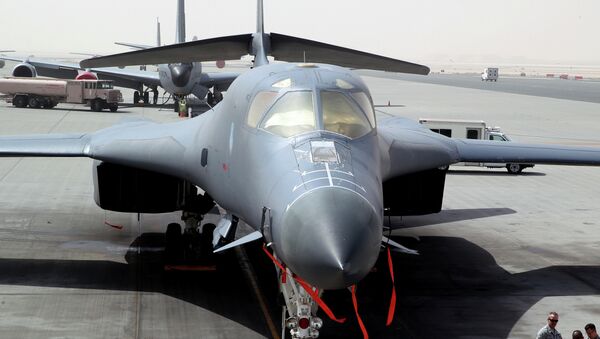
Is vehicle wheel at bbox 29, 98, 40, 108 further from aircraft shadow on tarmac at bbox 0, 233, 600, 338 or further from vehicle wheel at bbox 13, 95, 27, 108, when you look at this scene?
aircraft shadow on tarmac at bbox 0, 233, 600, 338

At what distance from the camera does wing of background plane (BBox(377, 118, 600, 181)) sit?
1495 cm

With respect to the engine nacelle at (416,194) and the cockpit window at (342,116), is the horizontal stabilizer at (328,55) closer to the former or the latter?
the engine nacelle at (416,194)

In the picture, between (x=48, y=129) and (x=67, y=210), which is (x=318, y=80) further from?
(x=48, y=129)

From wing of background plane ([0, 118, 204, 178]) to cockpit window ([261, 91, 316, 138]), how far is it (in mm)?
3506

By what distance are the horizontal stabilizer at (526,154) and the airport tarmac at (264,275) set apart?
6.76 feet

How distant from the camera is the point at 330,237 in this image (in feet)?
31.0

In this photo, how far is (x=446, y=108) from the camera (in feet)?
234

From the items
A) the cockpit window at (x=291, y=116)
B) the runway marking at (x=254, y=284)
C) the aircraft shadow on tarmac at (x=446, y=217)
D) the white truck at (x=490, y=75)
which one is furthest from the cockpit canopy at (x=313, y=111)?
the white truck at (x=490, y=75)

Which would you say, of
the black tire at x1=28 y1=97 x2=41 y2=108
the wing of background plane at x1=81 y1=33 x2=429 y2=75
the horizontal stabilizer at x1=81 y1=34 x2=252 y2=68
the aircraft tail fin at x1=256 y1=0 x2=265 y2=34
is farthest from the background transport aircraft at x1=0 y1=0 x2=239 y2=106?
the horizontal stabilizer at x1=81 y1=34 x2=252 y2=68

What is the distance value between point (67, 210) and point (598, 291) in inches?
512

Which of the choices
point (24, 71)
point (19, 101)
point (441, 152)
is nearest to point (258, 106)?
point (441, 152)

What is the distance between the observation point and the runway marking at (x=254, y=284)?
13.2m

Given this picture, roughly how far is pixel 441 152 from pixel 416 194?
98cm

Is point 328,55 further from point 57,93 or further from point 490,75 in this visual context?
point 490,75
